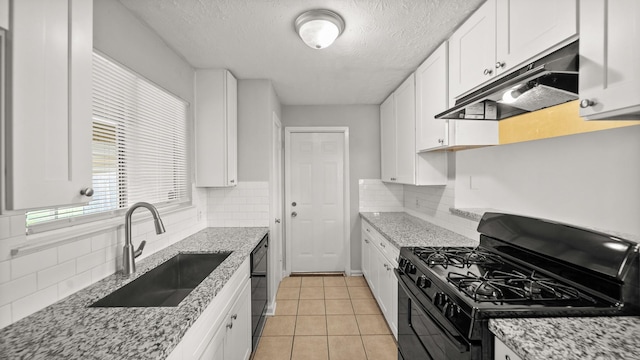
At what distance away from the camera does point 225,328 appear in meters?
1.43

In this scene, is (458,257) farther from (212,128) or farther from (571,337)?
(212,128)

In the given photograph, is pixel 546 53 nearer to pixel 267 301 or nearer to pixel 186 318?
pixel 186 318

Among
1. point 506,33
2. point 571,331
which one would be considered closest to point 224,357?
point 571,331

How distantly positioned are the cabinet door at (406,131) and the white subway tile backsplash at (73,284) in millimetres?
2412

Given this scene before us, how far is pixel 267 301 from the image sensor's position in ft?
8.84

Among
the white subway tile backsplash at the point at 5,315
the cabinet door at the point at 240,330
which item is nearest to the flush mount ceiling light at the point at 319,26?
the cabinet door at the point at 240,330

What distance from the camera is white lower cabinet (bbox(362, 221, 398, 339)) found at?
7.18 feet

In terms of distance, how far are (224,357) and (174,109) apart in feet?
6.03

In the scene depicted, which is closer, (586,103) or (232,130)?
(586,103)

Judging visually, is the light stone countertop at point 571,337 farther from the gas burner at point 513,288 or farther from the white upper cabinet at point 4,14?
the white upper cabinet at point 4,14

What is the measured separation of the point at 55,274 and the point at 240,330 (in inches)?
40.5

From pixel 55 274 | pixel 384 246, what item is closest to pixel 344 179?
pixel 384 246

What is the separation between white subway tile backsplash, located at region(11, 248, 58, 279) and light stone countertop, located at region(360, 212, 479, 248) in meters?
1.93

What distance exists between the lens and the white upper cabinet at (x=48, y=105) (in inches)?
28.1
